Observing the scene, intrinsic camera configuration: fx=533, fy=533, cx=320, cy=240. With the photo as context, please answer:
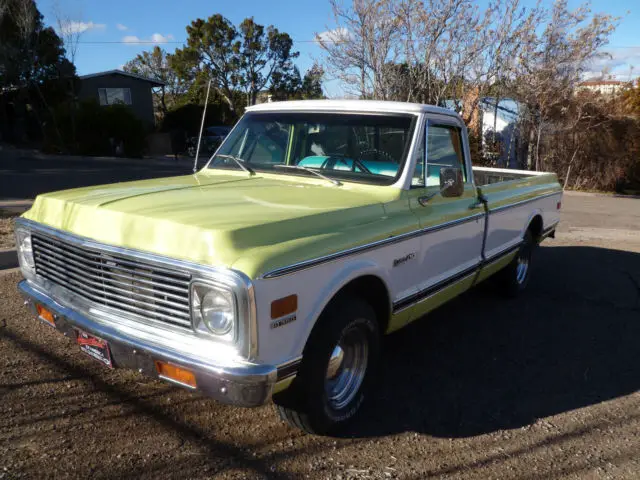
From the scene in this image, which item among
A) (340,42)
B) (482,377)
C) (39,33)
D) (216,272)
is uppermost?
(39,33)

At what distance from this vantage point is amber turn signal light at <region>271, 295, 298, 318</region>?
238cm

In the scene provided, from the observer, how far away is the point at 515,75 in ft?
54.2

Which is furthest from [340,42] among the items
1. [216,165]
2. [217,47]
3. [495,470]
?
[217,47]

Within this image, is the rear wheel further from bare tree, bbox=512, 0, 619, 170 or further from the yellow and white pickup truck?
bare tree, bbox=512, 0, 619, 170

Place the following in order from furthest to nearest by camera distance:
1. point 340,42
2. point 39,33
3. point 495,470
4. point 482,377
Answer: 1. point 39,33
2. point 340,42
3. point 482,377
4. point 495,470

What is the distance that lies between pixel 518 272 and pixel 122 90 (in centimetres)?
2800

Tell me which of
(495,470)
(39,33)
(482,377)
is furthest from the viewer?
(39,33)

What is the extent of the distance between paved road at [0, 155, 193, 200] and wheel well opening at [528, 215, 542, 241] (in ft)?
32.3

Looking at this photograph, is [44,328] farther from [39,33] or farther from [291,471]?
[39,33]

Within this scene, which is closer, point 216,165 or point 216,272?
point 216,272

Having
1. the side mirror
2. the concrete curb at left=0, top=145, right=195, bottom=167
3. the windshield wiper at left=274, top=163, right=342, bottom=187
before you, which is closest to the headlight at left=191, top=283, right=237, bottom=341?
the windshield wiper at left=274, top=163, right=342, bottom=187

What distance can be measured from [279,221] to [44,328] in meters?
2.86

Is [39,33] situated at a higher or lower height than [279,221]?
higher

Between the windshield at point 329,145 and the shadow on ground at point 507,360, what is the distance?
143cm
